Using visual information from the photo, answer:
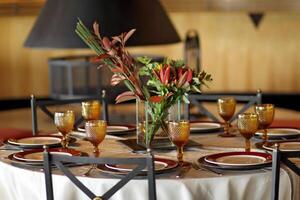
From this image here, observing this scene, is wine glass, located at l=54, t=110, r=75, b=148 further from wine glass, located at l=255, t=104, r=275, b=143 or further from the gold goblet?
wine glass, located at l=255, t=104, r=275, b=143

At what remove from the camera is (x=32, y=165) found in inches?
115

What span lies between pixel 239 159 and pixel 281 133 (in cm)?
61

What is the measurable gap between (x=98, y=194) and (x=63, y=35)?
2818 millimetres

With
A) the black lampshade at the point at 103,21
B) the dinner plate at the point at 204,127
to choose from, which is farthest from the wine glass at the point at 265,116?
the black lampshade at the point at 103,21

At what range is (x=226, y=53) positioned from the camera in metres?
7.85

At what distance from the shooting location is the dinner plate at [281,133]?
336cm

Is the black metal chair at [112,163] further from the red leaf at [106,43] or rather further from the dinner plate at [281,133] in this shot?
the dinner plate at [281,133]

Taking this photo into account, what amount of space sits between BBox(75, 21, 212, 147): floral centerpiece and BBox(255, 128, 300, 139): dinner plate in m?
0.51

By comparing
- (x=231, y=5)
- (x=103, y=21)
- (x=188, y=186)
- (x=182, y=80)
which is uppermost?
(x=231, y=5)

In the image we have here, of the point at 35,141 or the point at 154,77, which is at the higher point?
the point at 154,77

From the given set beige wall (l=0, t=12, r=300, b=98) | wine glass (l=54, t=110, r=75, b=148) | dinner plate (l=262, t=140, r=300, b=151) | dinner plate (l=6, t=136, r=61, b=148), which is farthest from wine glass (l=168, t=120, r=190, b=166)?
beige wall (l=0, t=12, r=300, b=98)

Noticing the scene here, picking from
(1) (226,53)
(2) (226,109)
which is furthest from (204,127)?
(1) (226,53)

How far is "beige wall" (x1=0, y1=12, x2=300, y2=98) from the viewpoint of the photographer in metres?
7.68

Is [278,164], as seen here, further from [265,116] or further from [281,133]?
[281,133]
